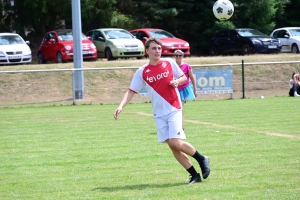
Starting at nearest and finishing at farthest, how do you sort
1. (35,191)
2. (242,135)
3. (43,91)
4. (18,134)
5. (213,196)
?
(213,196), (35,191), (242,135), (18,134), (43,91)

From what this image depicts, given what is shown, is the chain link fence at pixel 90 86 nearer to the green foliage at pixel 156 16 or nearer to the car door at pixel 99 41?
the car door at pixel 99 41

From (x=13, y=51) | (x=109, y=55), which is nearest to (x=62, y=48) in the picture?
(x=13, y=51)

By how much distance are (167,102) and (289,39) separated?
28.3 metres

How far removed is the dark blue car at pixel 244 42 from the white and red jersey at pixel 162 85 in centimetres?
2528

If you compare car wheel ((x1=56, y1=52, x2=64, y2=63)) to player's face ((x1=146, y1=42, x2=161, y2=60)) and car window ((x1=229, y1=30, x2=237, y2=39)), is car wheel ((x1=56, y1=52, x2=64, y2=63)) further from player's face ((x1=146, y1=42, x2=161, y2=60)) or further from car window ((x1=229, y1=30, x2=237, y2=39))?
player's face ((x1=146, y1=42, x2=161, y2=60))

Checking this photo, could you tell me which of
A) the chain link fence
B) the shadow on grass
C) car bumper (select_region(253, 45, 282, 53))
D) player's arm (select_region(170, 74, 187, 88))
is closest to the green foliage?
car bumper (select_region(253, 45, 282, 53))

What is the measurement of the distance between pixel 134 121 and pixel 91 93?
7.97 metres

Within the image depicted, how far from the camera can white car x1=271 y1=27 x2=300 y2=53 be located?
34719 mm

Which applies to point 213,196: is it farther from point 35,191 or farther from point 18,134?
point 18,134

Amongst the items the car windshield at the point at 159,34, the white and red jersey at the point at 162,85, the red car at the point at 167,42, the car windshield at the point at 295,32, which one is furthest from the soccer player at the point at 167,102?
the car windshield at the point at 295,32

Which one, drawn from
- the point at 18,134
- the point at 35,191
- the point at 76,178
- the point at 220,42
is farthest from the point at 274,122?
the point at 220,42

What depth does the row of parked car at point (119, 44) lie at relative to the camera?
28844 mm

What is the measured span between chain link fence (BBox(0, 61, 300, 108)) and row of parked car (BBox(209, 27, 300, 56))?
6723 millimetres

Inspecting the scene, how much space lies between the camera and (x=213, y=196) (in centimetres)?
728
